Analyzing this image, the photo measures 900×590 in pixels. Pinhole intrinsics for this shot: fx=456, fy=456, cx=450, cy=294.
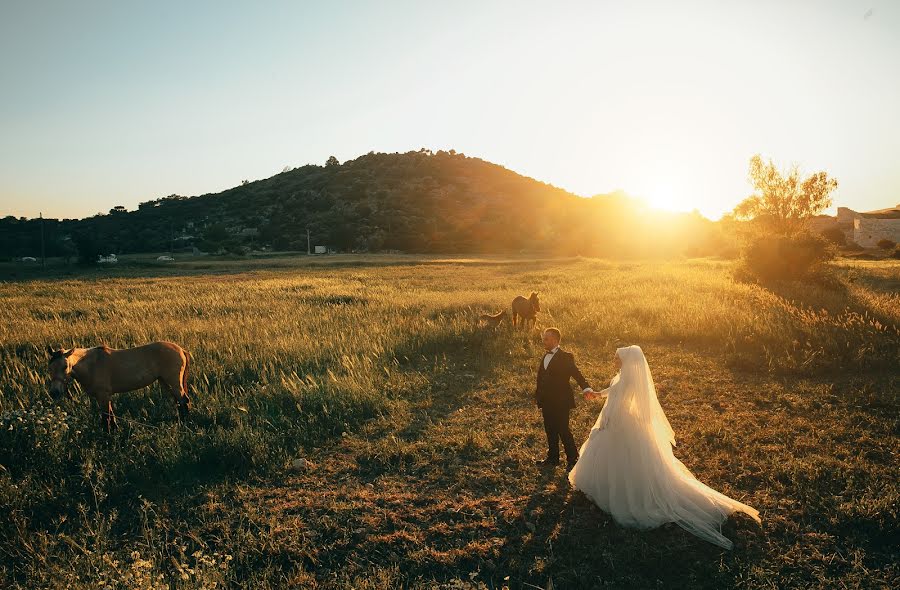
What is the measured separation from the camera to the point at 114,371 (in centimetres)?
663

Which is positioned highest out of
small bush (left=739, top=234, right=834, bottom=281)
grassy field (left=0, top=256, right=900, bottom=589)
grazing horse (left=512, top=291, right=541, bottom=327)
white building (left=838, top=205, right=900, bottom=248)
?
white building (left=838, top=205, right=900, bottom=248)

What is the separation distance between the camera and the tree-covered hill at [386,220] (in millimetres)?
82000

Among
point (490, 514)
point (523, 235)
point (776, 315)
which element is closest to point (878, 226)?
point (523, 235)

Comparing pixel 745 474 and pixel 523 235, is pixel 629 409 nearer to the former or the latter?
pixel 745 474

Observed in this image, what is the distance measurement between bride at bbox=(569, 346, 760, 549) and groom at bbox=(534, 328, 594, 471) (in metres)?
0.86

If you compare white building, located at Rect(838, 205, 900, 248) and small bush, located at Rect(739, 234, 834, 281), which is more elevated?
white building, located at Rect(838, 205, 900, 248)

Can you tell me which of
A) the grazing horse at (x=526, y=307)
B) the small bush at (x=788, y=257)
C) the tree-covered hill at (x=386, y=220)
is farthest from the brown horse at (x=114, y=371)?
the tree-covered hill at (x=386, y=220)

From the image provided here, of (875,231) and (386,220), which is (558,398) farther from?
(386,220)

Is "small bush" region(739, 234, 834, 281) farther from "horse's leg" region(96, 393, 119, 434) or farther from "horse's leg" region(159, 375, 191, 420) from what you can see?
"horse's leg" region(96, 393, 119, 434)

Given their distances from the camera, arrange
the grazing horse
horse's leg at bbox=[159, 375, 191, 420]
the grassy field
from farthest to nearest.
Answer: the grazing horse → horse's leg at bbox=[159, 375, 191, 420] → the grassy field

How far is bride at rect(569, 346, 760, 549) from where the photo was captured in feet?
15.3

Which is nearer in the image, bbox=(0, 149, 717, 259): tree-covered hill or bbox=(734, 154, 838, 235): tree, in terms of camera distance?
bbox=(734, 154, 838, 235): tree

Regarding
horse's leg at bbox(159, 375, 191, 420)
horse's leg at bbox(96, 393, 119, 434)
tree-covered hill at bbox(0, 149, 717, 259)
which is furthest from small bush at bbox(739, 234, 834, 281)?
tree-covered hill at bbox(0, 149, 717, 259)

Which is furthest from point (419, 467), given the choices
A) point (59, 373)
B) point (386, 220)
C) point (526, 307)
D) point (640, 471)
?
point (386, 220)
